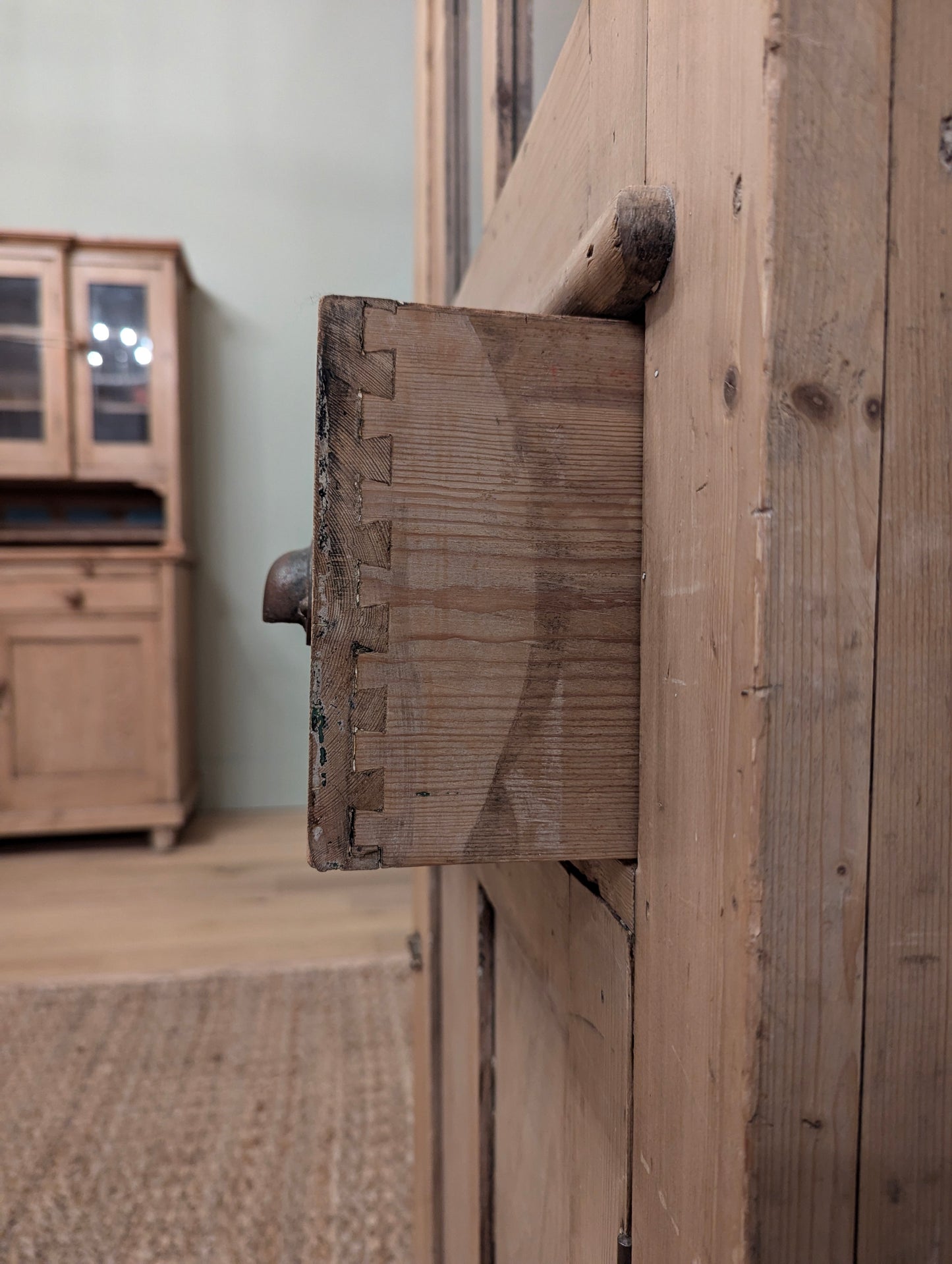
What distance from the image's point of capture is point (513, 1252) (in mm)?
478

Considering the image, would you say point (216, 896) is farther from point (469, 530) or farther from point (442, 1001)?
point (469, 530)

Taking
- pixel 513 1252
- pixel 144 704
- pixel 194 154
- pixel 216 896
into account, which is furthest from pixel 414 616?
pixel 194 154

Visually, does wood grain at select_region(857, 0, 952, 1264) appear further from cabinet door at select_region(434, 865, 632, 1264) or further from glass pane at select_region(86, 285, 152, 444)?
glass pane at select_region(86, 285, 152, 444)

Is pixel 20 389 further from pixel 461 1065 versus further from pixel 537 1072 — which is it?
pixel 537 1072

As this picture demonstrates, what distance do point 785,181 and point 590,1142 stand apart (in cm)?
34

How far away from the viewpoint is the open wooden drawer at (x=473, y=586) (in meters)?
0.26

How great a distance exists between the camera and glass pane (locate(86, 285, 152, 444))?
2404 mm

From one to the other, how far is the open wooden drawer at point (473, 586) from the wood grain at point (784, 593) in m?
0.05

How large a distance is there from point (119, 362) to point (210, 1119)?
6.50 feet

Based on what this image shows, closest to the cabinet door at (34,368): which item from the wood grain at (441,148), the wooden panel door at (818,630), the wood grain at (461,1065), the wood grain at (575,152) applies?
the wood grain at (441,148)

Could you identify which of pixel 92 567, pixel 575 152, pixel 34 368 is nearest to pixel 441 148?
pixel 575 152

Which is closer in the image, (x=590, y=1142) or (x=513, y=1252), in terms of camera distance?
(x=590, y=1142)

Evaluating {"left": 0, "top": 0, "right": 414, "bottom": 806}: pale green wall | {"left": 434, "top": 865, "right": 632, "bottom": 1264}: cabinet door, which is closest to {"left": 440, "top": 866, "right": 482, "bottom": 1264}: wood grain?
{"left": 434, "top": 865, "right": 632, "bottom": 1264}: cabinet door

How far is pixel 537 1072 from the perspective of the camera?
0.44 metres
